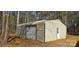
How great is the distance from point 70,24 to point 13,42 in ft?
2.67

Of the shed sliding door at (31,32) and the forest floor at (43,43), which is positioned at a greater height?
the shed sliding door at (31,32)

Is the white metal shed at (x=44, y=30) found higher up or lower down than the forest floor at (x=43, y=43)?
higher up

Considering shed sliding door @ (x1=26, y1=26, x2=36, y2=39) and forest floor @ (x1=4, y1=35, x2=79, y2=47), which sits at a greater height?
shed sliding door @ (x1=26, y1=26, x2=36, y2=39)

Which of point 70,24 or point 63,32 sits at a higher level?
point 70,24

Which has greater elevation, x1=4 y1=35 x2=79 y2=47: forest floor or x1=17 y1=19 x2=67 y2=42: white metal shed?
x1=17 y1=19 x2=67 y2=42: white metal shed

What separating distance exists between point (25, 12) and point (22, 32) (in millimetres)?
278

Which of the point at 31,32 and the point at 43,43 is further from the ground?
the point at 31,32

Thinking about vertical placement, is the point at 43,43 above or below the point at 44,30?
below
